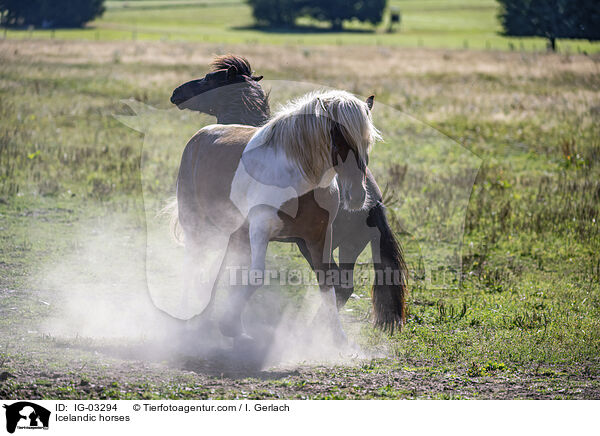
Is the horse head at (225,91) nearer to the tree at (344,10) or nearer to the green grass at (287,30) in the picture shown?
the green grass at (287,30)

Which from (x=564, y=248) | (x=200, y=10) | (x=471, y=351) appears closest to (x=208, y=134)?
(x=471, y=351)

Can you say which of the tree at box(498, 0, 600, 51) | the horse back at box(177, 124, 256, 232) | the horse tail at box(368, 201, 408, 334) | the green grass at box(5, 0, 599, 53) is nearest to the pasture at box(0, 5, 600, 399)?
the horse tail at box(368, 201, 408, 334)

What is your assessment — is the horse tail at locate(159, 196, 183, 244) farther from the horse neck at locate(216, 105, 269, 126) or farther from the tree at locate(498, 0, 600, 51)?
the tree at locate(498, 0, 600, 51)

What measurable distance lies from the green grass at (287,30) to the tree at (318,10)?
77 cm

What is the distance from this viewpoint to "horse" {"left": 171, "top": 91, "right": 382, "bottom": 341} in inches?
197

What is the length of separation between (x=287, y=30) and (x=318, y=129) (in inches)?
1294

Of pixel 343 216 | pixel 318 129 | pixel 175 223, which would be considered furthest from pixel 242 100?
pixel 318 129

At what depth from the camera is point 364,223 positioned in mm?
6520

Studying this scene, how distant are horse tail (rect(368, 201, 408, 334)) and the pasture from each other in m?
0.17

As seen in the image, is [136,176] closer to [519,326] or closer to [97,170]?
[97,170]

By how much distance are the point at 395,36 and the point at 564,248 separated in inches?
1385

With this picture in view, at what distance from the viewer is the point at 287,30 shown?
36469mm

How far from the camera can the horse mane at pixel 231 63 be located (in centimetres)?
718
